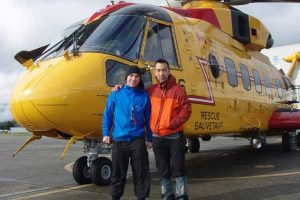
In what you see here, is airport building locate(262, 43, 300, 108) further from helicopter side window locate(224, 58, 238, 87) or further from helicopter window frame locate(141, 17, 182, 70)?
helicopter window frame locate(141, 17, 182, 70)

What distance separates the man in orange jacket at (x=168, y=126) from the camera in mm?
5668

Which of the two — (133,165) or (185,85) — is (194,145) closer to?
(185,85)

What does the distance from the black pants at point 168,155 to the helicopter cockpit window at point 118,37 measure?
195 centimetres

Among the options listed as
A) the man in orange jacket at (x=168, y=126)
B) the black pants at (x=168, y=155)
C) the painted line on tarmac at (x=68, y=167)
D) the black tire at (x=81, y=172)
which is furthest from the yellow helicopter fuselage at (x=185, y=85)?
the painted line on tarmac at (x=68, y=167)

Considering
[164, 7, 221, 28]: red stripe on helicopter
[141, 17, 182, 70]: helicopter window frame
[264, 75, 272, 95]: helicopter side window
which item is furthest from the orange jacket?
[264, 75, 272, 95]: helicopter side window

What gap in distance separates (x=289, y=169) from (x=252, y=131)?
1.88 m

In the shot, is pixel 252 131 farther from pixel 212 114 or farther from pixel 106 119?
pixel 106 119

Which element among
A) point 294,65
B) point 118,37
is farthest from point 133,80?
point 294,65

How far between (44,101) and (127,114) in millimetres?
1536

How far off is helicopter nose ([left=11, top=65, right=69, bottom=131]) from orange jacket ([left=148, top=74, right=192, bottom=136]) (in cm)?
147

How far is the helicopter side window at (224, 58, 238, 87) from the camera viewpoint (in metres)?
10.1

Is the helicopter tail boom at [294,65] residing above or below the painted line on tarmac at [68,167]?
above

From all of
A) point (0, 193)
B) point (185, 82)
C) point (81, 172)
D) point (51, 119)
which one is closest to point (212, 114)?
point (185, 82)

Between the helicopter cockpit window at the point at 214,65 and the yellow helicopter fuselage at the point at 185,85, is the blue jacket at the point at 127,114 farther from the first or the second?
the helicopter cockpit window at the point at 214,65
